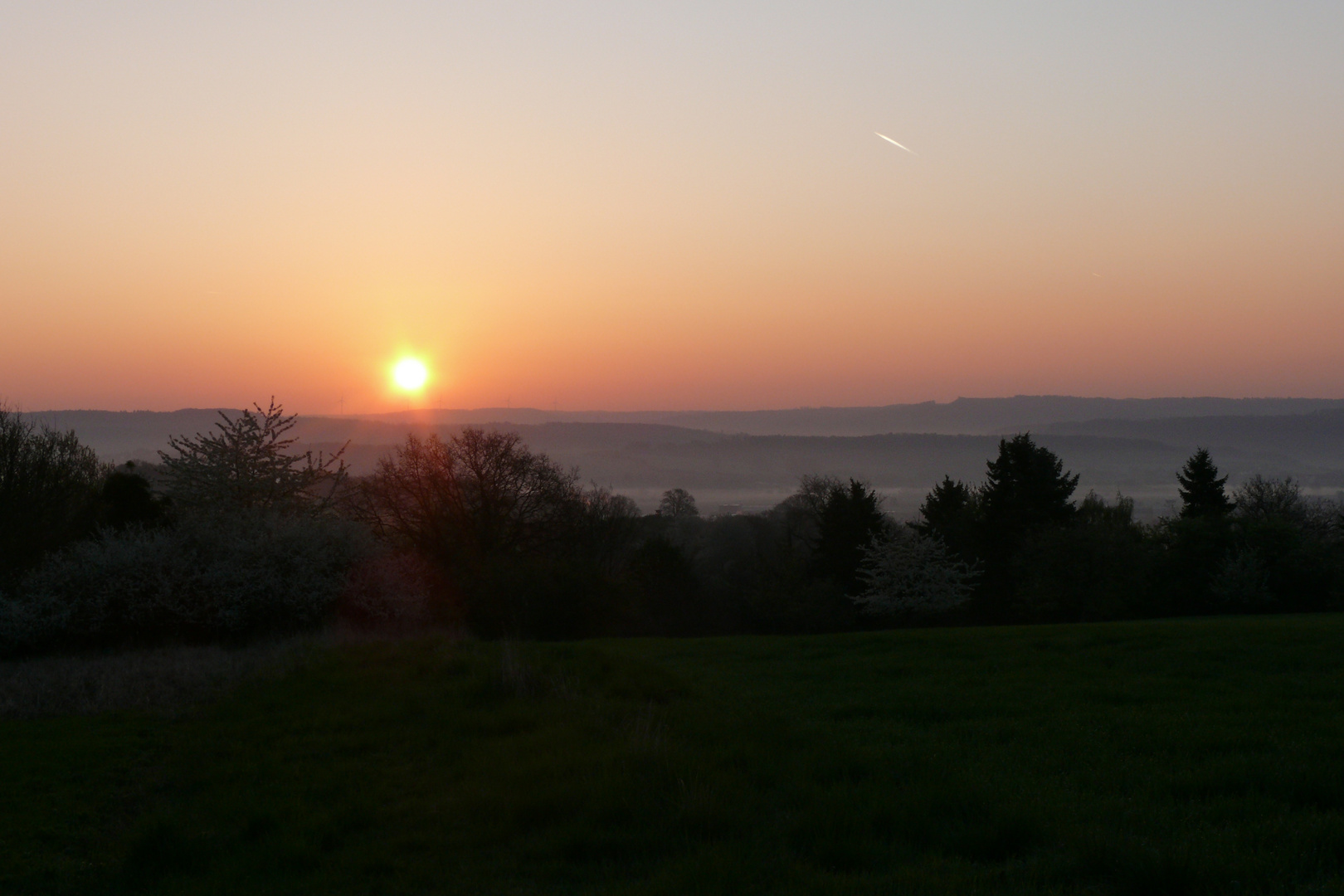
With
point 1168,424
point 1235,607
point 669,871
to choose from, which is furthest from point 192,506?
point 1168,424

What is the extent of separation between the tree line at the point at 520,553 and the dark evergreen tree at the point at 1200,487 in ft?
0.70

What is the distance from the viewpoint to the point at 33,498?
28.7 metres

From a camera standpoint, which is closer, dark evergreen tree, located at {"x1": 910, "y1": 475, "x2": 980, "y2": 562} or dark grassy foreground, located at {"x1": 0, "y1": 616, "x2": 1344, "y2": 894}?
dark grassy foreground, located at {"x1": 0, "y1": 616, "x2": 1344, "y2": 894}

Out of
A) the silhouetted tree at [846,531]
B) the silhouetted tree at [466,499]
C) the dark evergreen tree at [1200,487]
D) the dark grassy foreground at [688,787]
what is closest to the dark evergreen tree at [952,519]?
the silhouetted tree at [846,531]

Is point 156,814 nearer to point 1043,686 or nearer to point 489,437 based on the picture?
point 1043,686

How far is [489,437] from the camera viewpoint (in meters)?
42.3

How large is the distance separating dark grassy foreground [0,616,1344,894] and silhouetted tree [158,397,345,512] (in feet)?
63.8

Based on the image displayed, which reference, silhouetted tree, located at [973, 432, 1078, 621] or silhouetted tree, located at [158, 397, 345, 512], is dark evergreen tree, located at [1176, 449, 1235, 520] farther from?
silhouetted tree, located at [158, 397, 345, 512]

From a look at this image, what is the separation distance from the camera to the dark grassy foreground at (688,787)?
6.29 metres

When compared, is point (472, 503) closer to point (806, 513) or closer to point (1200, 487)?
point (1200, 487)

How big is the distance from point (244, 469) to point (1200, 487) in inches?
2077

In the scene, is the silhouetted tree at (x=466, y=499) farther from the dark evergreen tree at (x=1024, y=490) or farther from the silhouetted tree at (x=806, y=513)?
the silhouetted tree at (x=806, y=513)

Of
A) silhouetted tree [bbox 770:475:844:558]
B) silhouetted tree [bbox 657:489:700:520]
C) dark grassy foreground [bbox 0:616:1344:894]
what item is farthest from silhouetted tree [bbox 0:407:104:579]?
silhouetted tree [bbox 657:489:700:520]

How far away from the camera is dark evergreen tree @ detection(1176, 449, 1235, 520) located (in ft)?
189
